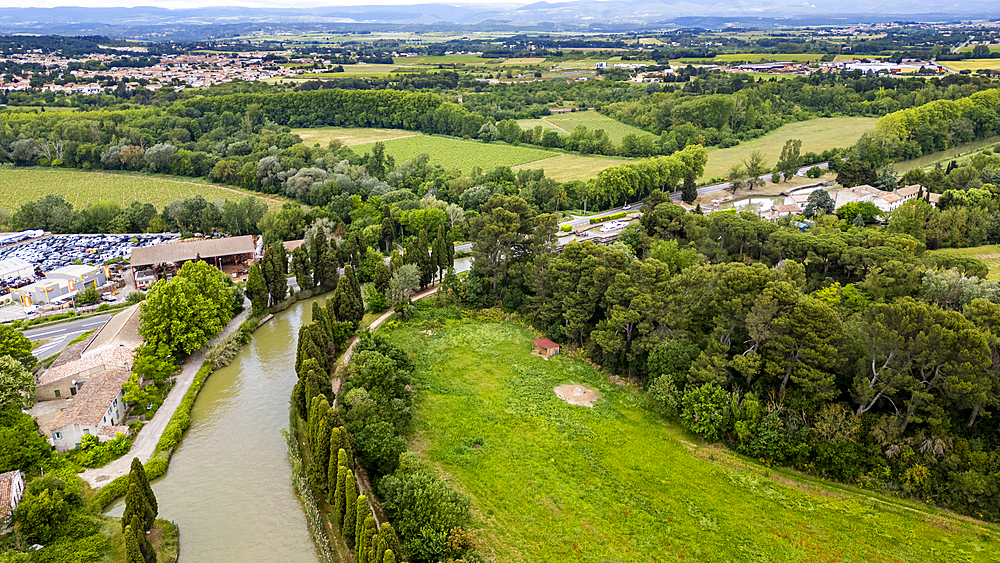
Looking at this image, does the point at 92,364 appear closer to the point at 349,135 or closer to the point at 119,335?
the point at 119,335

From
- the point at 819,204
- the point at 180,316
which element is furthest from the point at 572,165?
the point at 180,316

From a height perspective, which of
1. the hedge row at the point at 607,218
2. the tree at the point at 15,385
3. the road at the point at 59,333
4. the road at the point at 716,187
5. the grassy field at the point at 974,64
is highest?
the grassy field at the point at 974,64

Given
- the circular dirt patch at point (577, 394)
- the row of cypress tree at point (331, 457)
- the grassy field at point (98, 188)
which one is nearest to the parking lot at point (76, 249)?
the grassy field at point (98, 188)

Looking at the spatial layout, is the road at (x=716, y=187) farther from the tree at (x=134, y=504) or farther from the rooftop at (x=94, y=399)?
the tree at (x=134, y=504)

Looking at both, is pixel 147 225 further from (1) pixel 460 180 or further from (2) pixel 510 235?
(2) pixel 510 235

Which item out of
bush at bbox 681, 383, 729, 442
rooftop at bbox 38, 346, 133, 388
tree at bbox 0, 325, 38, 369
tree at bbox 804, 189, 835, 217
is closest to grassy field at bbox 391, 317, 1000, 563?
bush at bbox 681, 383, 729, 442
